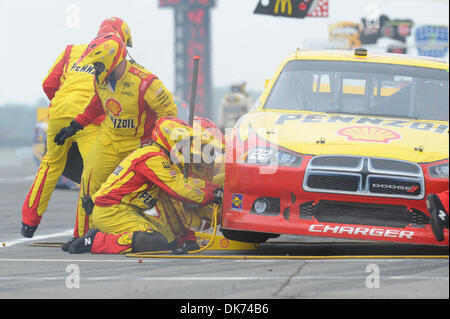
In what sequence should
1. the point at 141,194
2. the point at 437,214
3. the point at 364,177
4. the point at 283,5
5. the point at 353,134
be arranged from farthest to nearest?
the point at 283,5 < the point at 141,194 < the point at 353,134 < the point at 364,177 < the point at 437,214

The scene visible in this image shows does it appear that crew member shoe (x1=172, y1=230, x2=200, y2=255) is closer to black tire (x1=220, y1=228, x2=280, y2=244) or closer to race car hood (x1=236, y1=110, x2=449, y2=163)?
black tire (x1=220, y1=228, x2=280, y2=244)

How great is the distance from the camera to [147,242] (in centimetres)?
786

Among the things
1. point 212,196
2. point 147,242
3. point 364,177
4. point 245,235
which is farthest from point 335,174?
point 147,242

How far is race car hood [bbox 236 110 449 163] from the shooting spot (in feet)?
23.4

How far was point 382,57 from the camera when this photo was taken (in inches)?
348

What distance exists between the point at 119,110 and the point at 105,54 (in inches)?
21.3

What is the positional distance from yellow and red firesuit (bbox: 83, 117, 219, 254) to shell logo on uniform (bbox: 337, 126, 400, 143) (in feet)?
4.46

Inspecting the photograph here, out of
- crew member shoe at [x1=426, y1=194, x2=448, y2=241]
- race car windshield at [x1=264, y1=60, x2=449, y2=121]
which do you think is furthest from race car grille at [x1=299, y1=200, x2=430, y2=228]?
race car windshield at [x1=264, y1=60, x2=449, y2=121]

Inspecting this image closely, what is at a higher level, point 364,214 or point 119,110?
point 119,110

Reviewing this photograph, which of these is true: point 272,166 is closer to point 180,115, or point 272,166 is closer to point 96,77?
point 96,77

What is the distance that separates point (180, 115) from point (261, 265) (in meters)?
8.52

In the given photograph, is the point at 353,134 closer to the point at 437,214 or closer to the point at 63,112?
the point at 437,214
